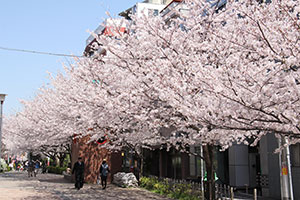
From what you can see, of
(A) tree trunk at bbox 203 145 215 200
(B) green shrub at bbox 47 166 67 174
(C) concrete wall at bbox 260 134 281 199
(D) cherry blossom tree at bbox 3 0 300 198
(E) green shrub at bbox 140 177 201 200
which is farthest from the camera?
(B) green shrub at bbox 47 166 67 174

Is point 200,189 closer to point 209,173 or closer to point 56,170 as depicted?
point 209,173

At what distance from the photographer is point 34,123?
104ft

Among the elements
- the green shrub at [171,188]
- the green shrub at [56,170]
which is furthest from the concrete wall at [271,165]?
the green shrub at [56,170]

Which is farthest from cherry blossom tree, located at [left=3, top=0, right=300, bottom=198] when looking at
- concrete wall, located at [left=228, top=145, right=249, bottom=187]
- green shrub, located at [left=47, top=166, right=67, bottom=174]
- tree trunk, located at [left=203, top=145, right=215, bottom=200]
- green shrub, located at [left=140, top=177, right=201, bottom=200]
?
green shrub, located at [left=47, top=166, right=67, bottom=174]

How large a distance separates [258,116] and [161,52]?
3841 millimetres

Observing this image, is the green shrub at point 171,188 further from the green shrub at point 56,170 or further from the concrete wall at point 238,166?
the green shrub at point 56,170

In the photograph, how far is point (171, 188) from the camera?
16328 millimetres

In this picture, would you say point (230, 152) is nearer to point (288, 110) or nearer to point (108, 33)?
point (108, 33)

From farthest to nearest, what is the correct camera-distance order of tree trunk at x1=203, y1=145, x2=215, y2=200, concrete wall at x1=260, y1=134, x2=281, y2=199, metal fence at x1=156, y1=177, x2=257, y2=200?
concrete wall at x1=260, y1=134, x2=281, y2=199, metal fence at x1=156, y1=177, x2=257, y2=200, tree trunk at x1=203, y1=145, x2=215, y2=200

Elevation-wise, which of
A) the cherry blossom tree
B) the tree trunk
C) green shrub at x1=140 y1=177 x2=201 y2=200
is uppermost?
the cherry blossom tree

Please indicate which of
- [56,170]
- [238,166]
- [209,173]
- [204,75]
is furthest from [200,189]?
[56,170]

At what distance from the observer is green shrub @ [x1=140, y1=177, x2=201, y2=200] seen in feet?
46.6

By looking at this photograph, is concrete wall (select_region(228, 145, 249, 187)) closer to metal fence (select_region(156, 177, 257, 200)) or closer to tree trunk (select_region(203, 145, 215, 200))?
metal fence (select_region(156, 177, 257, 200))

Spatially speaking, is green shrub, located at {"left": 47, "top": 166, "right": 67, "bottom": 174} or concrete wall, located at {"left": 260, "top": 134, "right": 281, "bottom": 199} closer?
concrete wall, located at {"left": 260, "top": 134, "right": 281, "bottom": 199}
